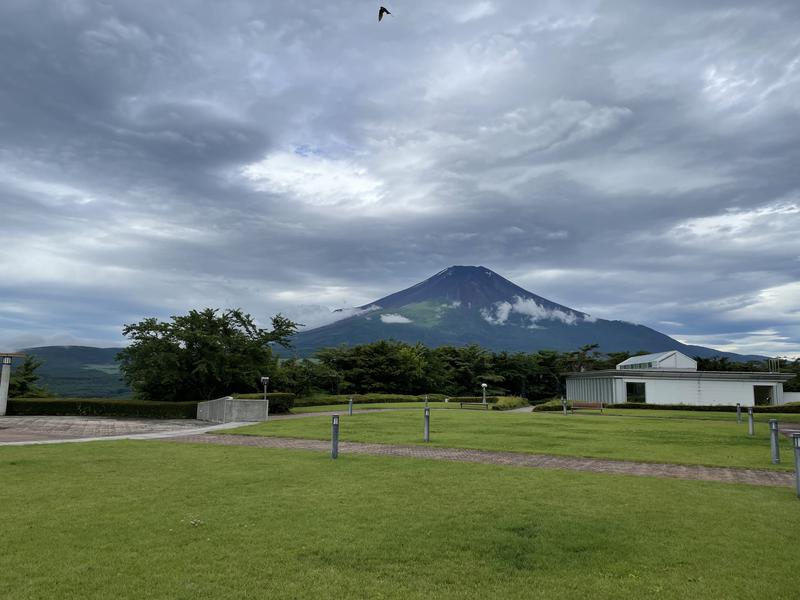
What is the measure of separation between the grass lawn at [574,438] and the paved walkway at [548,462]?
753mm

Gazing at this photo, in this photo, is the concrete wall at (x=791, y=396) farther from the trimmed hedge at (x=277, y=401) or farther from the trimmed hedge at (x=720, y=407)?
the trimmed hedge at (x=277, y=401)

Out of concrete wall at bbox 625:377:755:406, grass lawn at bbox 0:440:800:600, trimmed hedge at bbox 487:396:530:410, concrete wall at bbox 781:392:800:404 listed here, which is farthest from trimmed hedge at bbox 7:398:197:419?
concrete wall at bbox 781:392:800:404

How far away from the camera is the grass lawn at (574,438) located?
13.6 metres

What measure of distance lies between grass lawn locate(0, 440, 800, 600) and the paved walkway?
4.11 ft

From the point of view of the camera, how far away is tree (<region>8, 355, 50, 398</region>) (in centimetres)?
3978

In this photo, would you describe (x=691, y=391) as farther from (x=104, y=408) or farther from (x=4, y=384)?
(x=4, y=384)

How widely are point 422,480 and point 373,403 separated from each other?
34.7 meters

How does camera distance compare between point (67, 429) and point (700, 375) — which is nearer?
Answer: point (67, 429)

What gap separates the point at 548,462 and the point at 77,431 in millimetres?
15895

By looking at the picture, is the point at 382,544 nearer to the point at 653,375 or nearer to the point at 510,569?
the point at 510,569

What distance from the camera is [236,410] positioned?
24.5m

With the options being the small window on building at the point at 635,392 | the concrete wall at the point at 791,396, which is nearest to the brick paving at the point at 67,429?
the small window on building at the point at 635,392

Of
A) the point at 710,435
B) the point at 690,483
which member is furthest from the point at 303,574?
the point at 710,435

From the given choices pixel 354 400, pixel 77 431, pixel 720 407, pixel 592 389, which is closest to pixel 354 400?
pixel 354 400
